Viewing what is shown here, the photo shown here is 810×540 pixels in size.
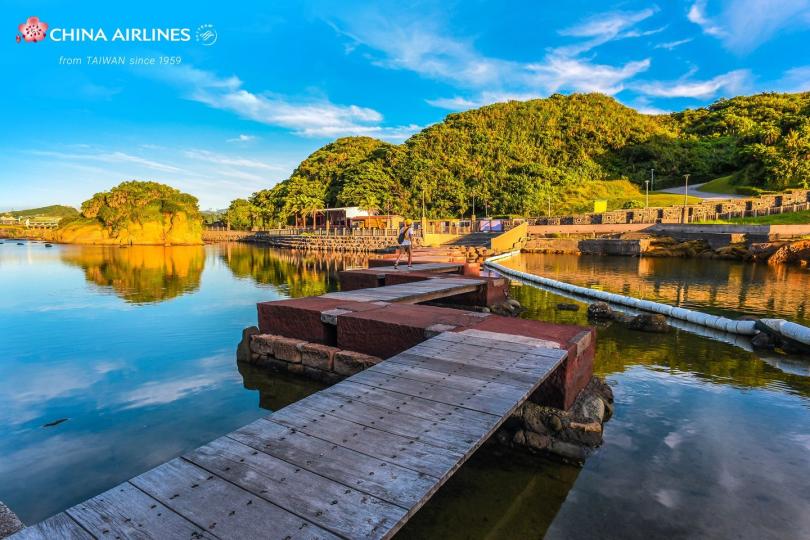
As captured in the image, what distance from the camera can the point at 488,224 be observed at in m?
57.2

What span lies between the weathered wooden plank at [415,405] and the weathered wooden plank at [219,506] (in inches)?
67.6

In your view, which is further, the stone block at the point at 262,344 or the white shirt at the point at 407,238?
the white shirt at the point at 407,238

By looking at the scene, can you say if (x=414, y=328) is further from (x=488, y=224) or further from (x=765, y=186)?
(x=765, y=186)

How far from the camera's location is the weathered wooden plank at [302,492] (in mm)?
2637

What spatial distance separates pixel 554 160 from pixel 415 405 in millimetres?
113425

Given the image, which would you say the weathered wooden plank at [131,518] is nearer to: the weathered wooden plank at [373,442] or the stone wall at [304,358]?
the weathered wooden plank at [373,442]

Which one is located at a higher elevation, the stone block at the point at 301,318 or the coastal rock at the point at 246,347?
the stone block at the point at 301,318

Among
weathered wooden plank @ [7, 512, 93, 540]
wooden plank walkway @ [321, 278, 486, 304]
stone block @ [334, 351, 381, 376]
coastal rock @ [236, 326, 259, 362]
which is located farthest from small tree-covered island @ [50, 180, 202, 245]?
weathered wooden plank @ [7, 512, 93, 540]

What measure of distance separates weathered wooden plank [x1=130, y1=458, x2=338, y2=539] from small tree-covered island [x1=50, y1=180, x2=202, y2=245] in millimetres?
95414

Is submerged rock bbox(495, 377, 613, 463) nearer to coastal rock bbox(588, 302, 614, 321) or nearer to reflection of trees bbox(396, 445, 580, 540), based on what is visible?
reflection of trees bbox(396, 445, 580, 540)

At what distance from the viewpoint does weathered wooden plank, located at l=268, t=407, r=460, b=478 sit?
10.8 feet


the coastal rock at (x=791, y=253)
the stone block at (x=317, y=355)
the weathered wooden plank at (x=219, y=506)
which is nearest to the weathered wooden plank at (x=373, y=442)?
the weathered wooden plank at (x=219, y=506)

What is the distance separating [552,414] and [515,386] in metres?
1.66

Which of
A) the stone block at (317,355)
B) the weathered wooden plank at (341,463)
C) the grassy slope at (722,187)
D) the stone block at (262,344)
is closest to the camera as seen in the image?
the weathered wooden plank at (341,463)
